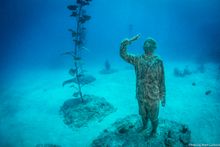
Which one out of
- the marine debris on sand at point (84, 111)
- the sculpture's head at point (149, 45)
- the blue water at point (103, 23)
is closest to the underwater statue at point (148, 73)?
the sculpture's head at point (149, 45)

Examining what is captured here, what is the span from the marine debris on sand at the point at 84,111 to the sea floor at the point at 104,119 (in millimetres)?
301

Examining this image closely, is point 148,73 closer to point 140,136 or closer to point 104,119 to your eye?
point 140,136

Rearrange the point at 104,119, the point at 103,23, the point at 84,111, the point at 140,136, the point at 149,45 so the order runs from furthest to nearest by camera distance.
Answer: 1. the point at 103,23
2. the point at 84,111
3. the point at 104,119
4. the point at 140,136
5. the point at 149,45

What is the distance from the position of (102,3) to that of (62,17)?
31.1 m

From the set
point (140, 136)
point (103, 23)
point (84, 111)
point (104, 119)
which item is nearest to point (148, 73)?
point (140, 136)

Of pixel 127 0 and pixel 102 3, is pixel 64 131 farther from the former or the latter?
pixel 102 3

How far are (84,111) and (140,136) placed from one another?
4.49 meters

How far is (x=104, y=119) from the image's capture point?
33.2ft

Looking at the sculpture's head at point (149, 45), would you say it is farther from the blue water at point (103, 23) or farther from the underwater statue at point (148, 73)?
the blue water at point (103, 23)

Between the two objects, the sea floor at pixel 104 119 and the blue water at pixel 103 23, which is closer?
the sea floor at pixel 104 119

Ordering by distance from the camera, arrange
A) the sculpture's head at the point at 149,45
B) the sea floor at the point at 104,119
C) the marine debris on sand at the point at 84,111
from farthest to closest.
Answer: the marine debris on sand at the point at 84,111
the sea floor at the point at 104,119
the sculpture's head at the point at 149,45

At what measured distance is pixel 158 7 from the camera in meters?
132

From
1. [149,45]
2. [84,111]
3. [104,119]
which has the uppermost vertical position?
[149,45]

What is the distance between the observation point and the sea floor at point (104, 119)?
8.81 m
